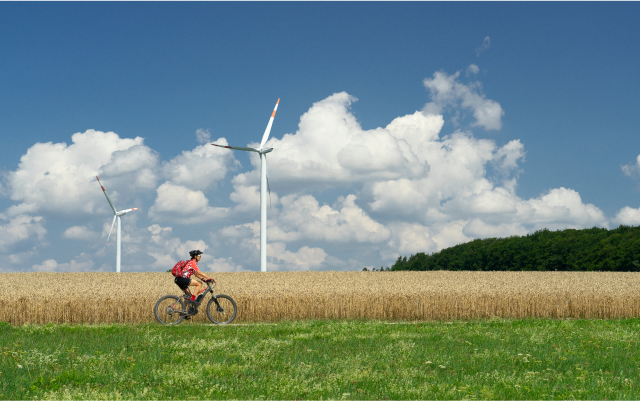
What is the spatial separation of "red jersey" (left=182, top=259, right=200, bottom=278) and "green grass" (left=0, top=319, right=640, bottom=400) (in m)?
2.50

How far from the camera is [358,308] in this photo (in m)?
24.0

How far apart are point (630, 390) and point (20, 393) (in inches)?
486

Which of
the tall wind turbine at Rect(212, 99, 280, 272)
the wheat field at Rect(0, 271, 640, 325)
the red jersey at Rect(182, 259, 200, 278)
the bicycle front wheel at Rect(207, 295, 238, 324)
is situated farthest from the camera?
the tall wind turbine at Rect(212, 99, 280, 272)

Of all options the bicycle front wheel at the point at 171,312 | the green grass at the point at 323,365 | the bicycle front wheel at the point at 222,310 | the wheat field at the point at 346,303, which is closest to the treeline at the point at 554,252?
the wheat field at the point at 346,303

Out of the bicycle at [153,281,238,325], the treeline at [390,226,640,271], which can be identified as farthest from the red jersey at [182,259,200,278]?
the treeline at [390,226,640,271]

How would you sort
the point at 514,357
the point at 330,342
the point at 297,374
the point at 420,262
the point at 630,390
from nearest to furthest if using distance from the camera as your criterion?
the point at 630,390
the point at 297,374
the point at 514,357
the point at 330,342
the point at 420,262

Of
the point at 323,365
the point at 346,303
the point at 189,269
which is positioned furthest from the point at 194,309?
the point at 323,365

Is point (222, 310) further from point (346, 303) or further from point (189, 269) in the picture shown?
point (346, 303)

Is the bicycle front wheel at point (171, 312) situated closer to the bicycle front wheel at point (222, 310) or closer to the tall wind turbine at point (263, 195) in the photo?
the bicycle front wheel at point (222, 310)

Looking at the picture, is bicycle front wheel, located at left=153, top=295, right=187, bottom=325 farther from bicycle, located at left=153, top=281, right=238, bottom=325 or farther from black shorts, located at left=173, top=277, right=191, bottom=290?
black shorts, located at left=173, top=277, right=191, bottom=290

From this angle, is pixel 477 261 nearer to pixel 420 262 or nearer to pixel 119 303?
pixel 420 262

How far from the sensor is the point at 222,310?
21.6 m

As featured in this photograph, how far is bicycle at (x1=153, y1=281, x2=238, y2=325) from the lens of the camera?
21.3 meters

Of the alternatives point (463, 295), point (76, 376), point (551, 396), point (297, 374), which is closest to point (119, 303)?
point (76, 376)
